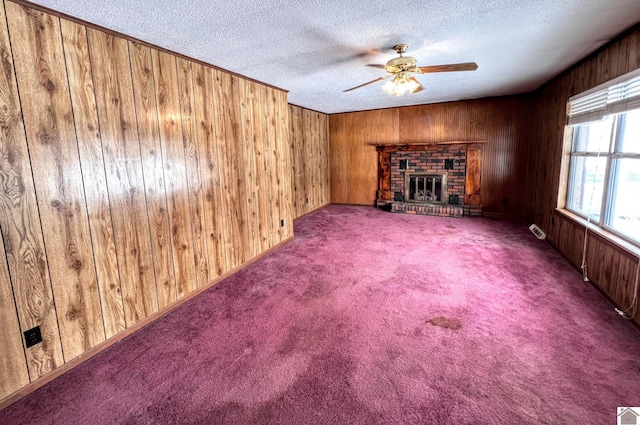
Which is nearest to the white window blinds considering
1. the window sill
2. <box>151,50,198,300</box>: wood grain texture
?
the window sill

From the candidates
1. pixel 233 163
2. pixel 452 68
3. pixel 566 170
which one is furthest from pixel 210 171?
pixel 566 170

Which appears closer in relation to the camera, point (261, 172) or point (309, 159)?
point (261, 172)

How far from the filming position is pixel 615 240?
8.36 ft

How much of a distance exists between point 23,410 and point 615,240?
14.4 feet

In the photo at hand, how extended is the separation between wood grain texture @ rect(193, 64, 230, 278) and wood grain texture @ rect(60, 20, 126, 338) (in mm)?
930

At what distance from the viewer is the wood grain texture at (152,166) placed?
2379 millimetres

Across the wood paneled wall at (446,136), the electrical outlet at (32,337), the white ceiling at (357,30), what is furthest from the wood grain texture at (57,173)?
the wood paneled wall at (446,136)

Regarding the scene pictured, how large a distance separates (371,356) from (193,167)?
2299 mm

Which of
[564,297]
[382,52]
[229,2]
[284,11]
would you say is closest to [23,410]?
[229,2]

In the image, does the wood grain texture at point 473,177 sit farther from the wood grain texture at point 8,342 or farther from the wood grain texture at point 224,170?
the wood grain texture at point 8,342

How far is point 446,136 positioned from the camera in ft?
19.9

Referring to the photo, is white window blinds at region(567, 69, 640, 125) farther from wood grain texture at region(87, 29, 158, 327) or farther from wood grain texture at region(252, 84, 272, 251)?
wood grain texture at region(87, 29, 158, 327)

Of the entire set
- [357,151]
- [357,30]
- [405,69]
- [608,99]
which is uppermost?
[357,30]

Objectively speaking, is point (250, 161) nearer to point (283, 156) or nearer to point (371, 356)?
point (283, 156)
